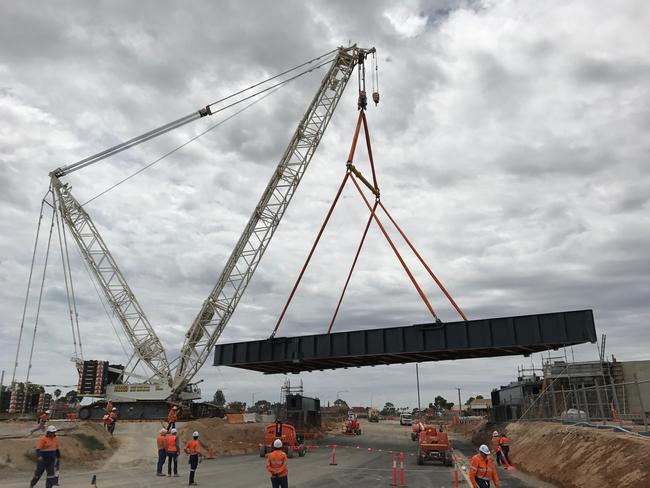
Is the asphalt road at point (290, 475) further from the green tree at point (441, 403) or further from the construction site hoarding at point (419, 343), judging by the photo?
the green tree at point (441, 403)

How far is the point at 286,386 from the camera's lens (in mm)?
50500

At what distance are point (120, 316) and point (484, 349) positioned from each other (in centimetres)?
3096

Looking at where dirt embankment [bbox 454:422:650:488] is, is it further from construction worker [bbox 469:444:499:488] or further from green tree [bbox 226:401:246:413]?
green tree [bbox 226:401:246:413]

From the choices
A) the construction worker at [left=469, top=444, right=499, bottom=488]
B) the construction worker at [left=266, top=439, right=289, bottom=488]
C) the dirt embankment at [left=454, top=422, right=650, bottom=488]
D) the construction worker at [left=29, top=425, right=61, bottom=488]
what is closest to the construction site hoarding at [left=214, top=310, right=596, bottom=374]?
the dirt embankment at [left=454, top=422, right=650, bottom=488]

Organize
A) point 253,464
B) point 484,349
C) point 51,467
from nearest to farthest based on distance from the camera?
point 51,467
point 253,464
point 484,349

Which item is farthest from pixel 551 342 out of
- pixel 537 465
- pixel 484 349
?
pixel 537 465

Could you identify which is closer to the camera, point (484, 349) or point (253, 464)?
point (253, 464)

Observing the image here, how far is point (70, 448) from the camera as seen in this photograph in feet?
79.5

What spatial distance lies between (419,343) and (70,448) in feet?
69.5

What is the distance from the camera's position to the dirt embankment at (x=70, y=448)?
68.0 ft

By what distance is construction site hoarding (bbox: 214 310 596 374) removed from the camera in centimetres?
3062

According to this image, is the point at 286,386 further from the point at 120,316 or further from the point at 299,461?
the point at 299,461

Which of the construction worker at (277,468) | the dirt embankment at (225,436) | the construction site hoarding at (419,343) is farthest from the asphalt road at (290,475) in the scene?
the construction site hoarding at (419,343)

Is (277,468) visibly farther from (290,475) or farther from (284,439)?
(284,439)
